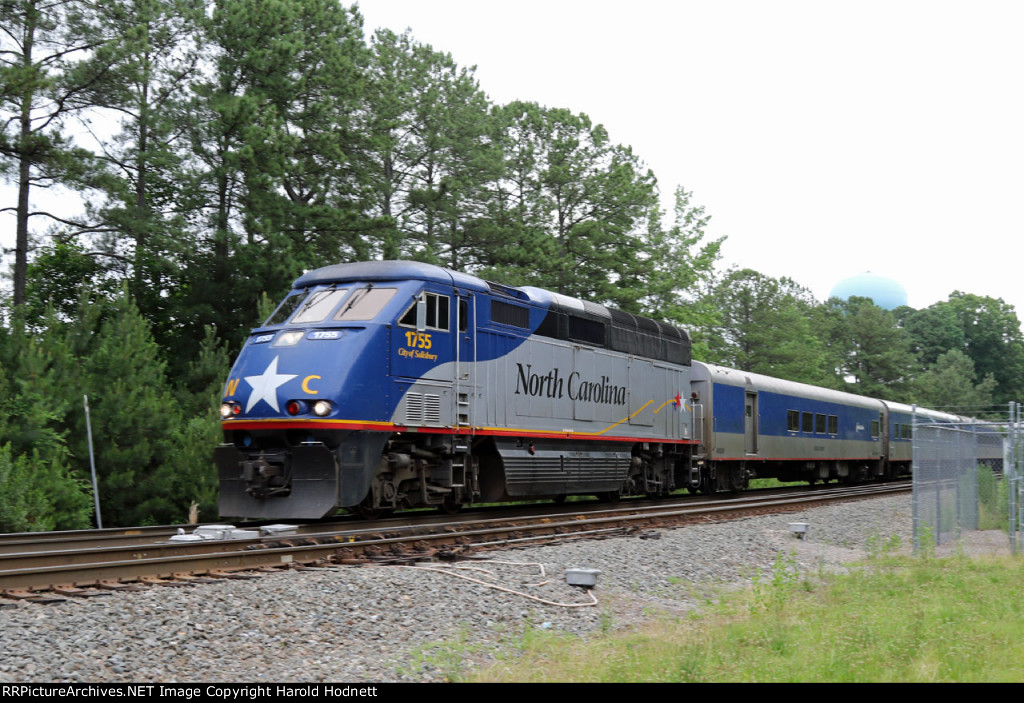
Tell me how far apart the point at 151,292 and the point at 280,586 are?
19.2 meters

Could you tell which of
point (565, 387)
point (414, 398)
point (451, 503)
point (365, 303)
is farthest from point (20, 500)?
point (565, 387)

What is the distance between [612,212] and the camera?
37.8 metres

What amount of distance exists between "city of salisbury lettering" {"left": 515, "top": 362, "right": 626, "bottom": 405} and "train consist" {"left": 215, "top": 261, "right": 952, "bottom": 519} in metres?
0.04

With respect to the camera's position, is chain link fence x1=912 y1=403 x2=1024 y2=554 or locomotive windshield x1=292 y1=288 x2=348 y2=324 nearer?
chain link fence x1=912 y1=403 x2=1024 y2=554

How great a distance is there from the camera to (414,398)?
13.6 m

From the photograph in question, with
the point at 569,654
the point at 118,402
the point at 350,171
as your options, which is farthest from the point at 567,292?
the point at 569,654

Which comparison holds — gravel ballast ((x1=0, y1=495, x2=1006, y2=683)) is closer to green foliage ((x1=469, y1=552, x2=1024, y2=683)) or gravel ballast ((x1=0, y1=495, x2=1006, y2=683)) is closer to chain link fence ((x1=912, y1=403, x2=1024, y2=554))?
green foliage ((x1=469, y1=552, x2=1024, y2=683))

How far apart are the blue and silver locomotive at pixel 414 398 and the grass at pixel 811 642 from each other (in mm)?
5425

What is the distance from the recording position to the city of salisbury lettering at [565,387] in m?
16.4

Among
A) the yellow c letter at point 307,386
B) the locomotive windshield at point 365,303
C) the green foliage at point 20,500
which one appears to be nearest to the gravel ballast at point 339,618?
the yellow c letter at point 307,386

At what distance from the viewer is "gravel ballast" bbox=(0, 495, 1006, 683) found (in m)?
6.14

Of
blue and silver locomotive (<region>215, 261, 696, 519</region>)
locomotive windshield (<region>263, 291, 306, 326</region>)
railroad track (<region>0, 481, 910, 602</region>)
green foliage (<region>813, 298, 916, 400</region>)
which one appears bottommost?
railroad track (<region>0, 481, 910, 602</region>)

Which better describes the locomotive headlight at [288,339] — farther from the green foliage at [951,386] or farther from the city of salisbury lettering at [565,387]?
the green foliage at [951,386]

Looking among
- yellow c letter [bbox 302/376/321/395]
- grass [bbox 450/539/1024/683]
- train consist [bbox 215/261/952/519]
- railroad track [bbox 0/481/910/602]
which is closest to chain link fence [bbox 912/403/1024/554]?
grass [bbox 450/539/1024/683]
